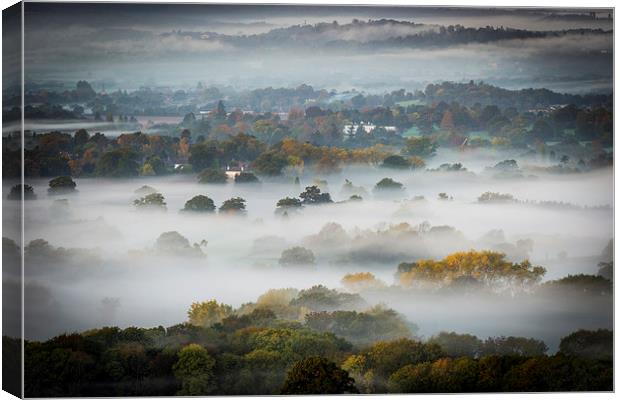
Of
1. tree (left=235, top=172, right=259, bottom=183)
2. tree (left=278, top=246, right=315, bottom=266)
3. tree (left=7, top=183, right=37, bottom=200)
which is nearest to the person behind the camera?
tree (left=7, top=183, right=37, bottom=200)

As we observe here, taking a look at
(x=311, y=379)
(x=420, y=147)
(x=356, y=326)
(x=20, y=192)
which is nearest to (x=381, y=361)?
(x=356, y=326)

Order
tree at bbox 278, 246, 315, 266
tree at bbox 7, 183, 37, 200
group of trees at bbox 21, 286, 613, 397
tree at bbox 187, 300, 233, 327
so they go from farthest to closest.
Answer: tree at bbox 278, 246, 315, 266 → tree at bbox 187, 300, 233, 327 → group of trees at bbox 21, 286, 613, 397 → tree at bbox 7, 183, 37, 200

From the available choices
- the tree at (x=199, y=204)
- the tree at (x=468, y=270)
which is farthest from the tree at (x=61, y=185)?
the tree at (x=468, y=270)

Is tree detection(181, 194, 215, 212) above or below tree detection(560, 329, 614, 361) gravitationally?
above

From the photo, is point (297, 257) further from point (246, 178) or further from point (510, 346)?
point (510, 346)

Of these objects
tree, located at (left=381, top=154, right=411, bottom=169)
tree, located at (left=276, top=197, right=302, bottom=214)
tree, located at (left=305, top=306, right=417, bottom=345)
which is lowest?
tree, located at (left=305, top=306, right=417, bottom=345)

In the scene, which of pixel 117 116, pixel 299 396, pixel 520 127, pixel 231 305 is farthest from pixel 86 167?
pixel 520 127

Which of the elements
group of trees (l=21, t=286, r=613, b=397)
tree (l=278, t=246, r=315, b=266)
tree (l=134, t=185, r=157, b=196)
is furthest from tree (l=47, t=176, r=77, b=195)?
tree (l=278, t=246, r=315, b=266)

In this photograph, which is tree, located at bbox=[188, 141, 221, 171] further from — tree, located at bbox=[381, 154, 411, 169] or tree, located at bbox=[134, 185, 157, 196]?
tree, located at bbox=[381, 154, 411, 169]
